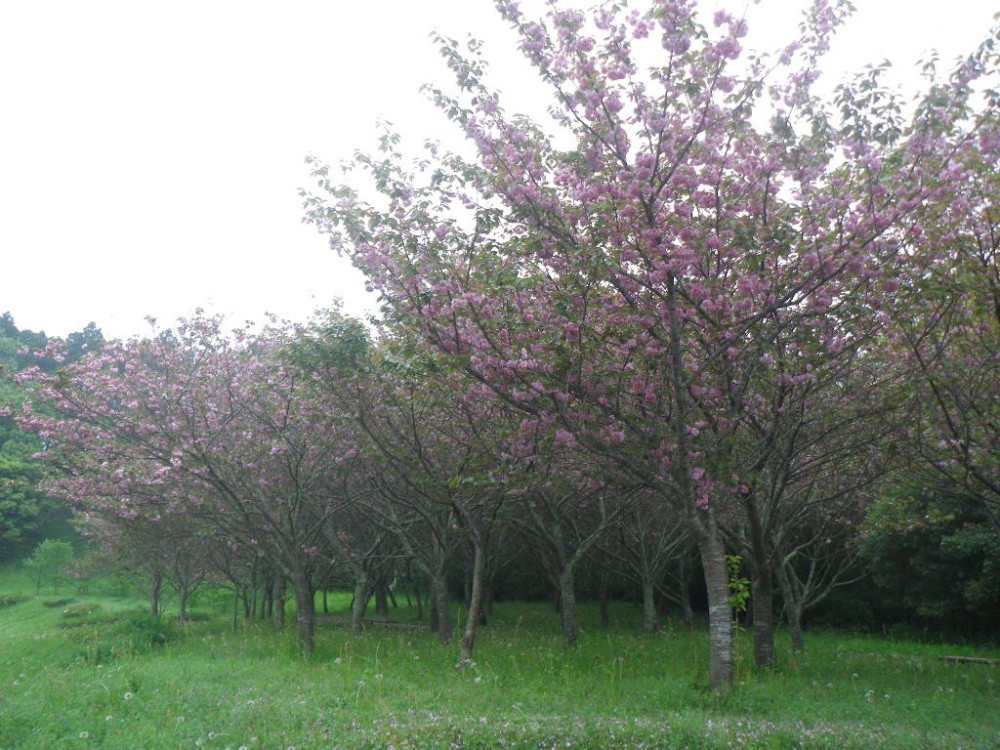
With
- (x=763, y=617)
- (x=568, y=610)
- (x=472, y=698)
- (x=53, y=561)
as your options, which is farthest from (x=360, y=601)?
(x=53, y=561)

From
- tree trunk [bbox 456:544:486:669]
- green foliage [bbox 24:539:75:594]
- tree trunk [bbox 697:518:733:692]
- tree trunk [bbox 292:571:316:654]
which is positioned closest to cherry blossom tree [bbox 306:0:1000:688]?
tree trunk [bbox 697:518:733:692]

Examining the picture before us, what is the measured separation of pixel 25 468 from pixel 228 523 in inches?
1471

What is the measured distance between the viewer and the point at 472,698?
9.39 metres

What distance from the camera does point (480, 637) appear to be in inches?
730

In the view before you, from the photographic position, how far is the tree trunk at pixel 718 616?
9.05 m

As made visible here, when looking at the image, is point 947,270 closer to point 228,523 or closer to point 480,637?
point 480,637

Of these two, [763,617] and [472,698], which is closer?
[472,698]

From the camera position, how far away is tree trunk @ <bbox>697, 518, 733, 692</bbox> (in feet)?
29.7

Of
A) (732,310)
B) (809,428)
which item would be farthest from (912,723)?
(732,310)

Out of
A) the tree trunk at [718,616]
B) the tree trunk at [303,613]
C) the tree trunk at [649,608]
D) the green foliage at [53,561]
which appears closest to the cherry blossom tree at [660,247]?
the tree trunk at [718,616]

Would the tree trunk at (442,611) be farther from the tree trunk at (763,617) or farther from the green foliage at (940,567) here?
the green foliage at (940,567)

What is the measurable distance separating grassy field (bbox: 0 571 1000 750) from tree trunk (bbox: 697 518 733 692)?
0.85ft

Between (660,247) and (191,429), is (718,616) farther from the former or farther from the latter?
(191,429)

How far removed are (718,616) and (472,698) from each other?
11.2ft
